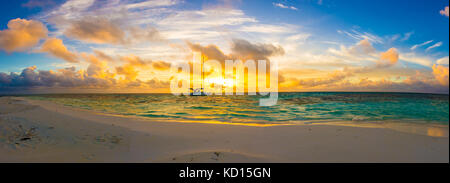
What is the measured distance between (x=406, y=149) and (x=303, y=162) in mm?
3551

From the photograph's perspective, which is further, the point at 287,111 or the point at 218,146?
the point at 287,111

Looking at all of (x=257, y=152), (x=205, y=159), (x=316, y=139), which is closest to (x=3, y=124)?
(x=205, y=159)

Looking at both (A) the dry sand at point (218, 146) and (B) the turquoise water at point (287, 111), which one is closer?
(A) the dry sand at point (218, 146)

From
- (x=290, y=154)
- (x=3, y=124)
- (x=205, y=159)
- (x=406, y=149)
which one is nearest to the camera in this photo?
(x=205, y=159)

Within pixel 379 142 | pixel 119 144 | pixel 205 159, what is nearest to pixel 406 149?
pixel 379 142

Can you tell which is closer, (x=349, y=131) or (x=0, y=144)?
(x=0, y=144)

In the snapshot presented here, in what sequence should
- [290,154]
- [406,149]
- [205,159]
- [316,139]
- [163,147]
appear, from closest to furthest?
[205,159] → [290,154] → [406,149] → [163,147] → [316,139]

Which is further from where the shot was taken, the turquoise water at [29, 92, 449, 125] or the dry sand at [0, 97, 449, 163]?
the turquoise water at [29, 92, 449, 125]

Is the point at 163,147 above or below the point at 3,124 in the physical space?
below

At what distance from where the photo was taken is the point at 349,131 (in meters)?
6.87

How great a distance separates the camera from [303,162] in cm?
402
